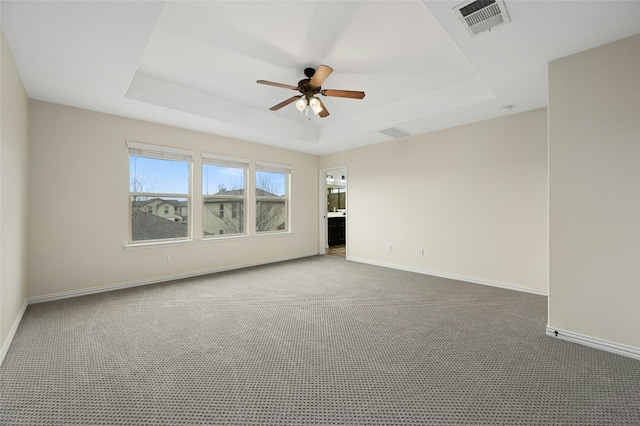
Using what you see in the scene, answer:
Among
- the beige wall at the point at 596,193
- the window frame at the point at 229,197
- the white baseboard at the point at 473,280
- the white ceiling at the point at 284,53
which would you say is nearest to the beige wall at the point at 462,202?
the white baseboard at the point at 473,280

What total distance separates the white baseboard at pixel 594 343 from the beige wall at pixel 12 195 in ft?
14.9

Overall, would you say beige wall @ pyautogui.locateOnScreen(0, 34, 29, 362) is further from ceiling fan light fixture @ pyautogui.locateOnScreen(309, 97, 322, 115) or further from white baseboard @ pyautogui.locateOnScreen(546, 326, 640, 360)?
white baseboard @ pyautogui.locateOnScreen(546, 326, 640, 360)

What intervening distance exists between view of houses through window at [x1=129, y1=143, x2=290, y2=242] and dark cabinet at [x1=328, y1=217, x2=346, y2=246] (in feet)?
6.30

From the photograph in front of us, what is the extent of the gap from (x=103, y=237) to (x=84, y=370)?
2345 mm

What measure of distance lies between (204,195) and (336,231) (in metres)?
4.05

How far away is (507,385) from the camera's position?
1.78m

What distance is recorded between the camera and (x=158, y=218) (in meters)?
4.29

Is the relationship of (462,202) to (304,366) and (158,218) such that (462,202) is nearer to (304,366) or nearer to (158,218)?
(304,366)

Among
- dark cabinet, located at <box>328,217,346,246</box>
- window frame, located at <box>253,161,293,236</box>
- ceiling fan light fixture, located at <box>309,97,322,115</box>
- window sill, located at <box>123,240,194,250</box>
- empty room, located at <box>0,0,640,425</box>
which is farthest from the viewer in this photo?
dark cabinet, located at <box>328,217,346,246</box>

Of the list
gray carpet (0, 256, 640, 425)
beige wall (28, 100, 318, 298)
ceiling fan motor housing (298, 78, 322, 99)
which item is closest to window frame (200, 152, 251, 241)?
beige wall (28, 100, 318, 298)

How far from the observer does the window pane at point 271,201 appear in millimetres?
5590

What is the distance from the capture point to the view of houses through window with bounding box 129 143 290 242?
13.5 ft

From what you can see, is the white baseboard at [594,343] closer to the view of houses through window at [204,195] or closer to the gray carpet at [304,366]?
the gray carpet at [304,366]

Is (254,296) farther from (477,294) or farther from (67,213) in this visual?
(477,294)
